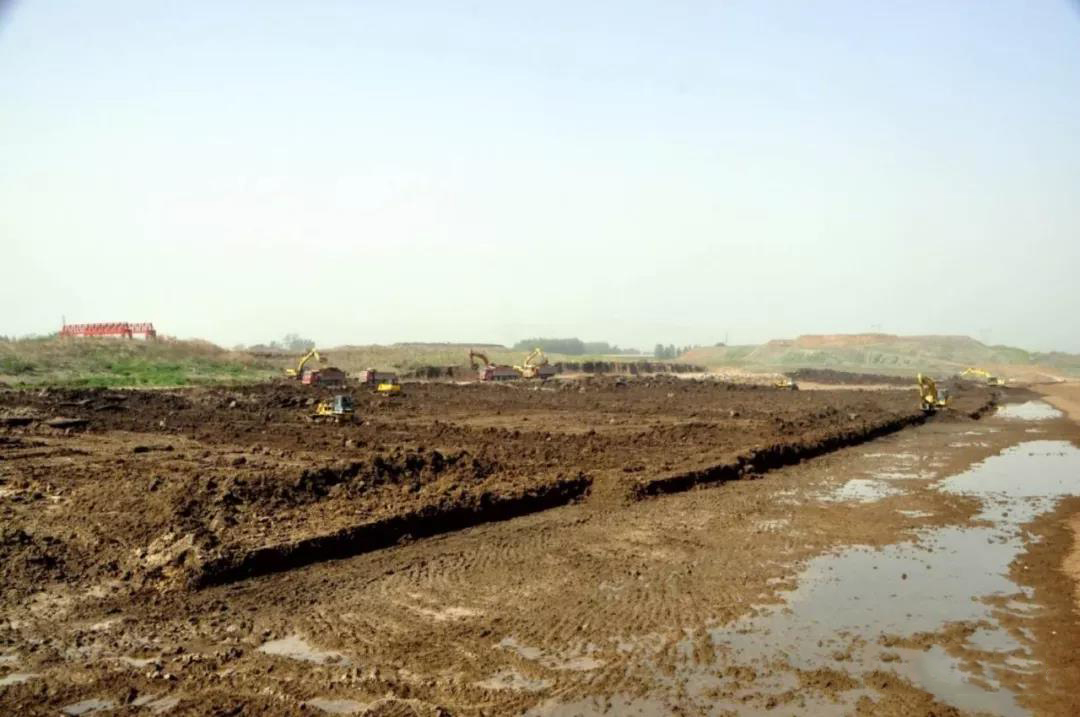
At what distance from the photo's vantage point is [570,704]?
675 centimetres

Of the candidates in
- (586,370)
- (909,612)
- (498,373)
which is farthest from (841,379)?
(909,612)

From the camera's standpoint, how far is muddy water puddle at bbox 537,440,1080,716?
22.9 feet

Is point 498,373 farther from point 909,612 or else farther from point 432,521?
point 909,612

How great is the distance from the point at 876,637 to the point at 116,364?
47509 millimetres

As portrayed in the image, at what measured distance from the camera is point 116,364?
4678cm

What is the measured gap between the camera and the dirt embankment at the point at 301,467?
1080 cm

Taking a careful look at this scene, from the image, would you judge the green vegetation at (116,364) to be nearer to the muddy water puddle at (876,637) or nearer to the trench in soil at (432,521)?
the trench in soil at (432,521)

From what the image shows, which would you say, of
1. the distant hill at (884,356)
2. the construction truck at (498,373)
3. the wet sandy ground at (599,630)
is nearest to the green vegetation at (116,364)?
the construction truck at (498,373)

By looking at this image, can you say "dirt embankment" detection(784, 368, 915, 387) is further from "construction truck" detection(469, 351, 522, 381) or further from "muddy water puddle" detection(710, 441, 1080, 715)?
"muddy water puddle" detection(710, 441, 1080, 715)

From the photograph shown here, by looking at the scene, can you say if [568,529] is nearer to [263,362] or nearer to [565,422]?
[565,422]

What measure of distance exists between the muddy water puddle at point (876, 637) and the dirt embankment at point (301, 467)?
5.31m

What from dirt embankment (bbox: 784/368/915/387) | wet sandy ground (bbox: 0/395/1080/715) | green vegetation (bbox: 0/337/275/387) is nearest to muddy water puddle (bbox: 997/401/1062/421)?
dirt embankment (bbox: 784/368/915/387)

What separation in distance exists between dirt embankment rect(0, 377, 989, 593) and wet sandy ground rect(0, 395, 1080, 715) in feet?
2.38

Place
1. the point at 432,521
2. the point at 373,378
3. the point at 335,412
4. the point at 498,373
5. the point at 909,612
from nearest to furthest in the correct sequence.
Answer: the point at 909,612, the point at 432,521, the point at 335,412, the point at 373,378, the point at 498,373
